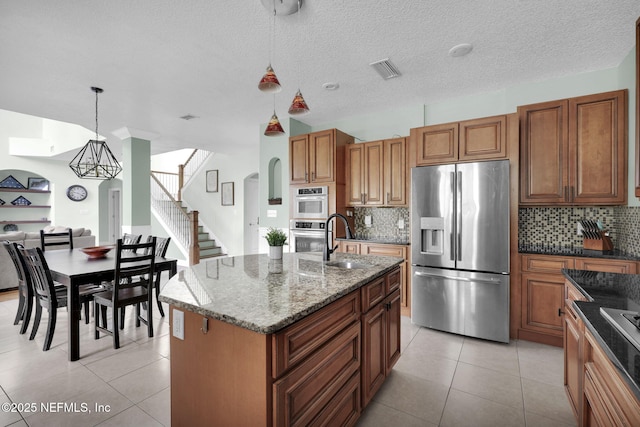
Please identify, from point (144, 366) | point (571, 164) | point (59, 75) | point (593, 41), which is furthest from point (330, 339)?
point (59, 75)

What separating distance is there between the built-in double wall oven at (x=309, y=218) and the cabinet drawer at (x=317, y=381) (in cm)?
246

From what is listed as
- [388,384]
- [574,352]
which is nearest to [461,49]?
[574,352]

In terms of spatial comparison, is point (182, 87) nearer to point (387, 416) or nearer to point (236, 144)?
point (236, 144)

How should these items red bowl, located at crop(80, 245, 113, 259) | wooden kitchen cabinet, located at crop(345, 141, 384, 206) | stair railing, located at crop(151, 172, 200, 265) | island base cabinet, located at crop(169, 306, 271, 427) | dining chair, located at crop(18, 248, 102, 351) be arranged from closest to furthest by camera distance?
island base cabinet, located at crop(169, 306, 271, 427) < dining chair, located at crop(18, 248, 102, 351) < red bowl, located at crop(80, 245, 113, 259) < wooden kitchen cabinet, located at crop(345, 141, 384, 206) < stair railing, located at crop(151, 172, 200, 265)

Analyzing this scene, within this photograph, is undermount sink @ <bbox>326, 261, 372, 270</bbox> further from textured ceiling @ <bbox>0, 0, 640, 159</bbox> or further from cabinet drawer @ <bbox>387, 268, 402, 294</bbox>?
textured ceiling @ <bbox>0, 0, 640, 159</bbox>

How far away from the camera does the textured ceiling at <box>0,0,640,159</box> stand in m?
2.23

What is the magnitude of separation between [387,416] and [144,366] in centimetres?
198

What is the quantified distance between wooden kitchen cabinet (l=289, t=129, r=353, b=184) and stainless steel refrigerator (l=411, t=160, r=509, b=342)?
3.84 feet

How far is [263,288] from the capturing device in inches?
60.6

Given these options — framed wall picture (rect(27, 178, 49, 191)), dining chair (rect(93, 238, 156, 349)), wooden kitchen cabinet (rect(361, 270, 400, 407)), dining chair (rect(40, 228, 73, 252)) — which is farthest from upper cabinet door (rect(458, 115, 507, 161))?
framed wall picture (rect(27, 178, 49, 191))

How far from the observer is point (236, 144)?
6.74 m

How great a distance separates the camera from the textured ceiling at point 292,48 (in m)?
2.23

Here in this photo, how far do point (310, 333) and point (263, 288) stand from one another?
0.38 metres

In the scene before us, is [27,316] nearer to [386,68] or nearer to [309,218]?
[309,218]
